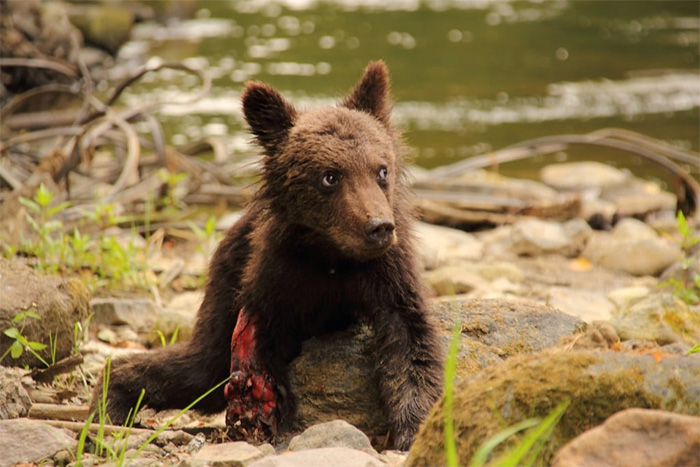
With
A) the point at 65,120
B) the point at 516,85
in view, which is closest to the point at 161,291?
the point at 65,120

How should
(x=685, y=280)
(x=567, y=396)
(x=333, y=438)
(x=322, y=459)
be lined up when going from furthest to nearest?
1. (x=685, y=280)
2. (x=333, y=438)
3. (x=322, y=459)
4. (x=567, y=396)

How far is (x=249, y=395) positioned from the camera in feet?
13.0

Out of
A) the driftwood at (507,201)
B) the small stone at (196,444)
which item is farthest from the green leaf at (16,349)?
the driftwood at (507,201)

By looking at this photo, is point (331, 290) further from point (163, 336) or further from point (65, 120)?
point (65, 120)

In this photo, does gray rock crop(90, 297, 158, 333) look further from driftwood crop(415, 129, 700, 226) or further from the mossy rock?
driftwood crop(415, 129, 700, 226)

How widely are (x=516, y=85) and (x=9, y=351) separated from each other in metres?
12.9

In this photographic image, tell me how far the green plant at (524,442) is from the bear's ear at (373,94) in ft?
6.57

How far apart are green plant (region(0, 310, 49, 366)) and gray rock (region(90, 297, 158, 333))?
1.18m

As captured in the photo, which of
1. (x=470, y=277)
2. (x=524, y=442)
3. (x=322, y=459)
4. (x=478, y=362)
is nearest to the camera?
(x=524, y=442)

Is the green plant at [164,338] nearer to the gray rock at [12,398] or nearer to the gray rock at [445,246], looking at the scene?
the gray rock at [12,398]

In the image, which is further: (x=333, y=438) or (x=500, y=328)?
(x=500, y=328)

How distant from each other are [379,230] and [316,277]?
499 millimetres

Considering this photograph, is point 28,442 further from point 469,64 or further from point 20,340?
point 469,64

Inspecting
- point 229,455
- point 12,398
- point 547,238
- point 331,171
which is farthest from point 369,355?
point 547,238
